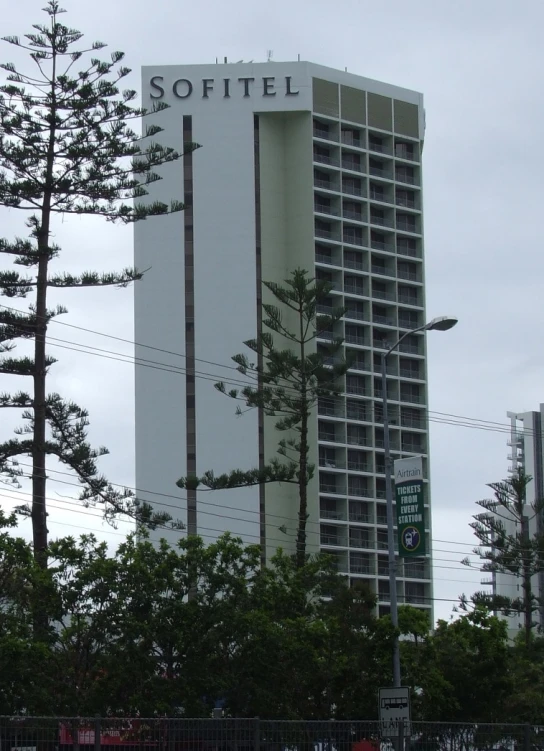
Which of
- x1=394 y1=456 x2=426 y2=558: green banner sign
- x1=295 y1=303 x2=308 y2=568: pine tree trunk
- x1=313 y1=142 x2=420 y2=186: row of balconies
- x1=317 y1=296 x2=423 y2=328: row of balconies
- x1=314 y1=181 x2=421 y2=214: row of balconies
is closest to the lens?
x1=394 y1=456 x2=426 y2=558: green banner sign

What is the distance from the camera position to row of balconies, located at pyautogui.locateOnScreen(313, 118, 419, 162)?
8738cm

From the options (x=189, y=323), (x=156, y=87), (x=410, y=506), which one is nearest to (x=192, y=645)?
(x=410, y=506)

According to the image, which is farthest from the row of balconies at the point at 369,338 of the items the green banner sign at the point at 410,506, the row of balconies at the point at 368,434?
the green banner sign at the point at 410,506

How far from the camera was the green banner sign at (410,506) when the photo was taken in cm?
2673

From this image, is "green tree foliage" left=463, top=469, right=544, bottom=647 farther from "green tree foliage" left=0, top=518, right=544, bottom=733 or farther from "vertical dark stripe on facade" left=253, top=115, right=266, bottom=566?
"vertical dark stripe on facade" left=253, top=115, right=266, bottom=566

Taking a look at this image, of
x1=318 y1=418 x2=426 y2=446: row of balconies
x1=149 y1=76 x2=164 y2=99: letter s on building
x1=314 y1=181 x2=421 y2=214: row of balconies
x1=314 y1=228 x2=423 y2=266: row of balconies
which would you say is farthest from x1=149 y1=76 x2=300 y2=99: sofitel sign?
x1=318 y1=418 x2=426 y2=446: row of balconies

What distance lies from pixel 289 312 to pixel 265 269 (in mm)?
3645

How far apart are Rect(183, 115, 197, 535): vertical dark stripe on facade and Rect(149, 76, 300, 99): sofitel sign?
1.83 m

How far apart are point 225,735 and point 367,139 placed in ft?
239

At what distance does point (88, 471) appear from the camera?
115ft

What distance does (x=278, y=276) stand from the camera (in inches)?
3361

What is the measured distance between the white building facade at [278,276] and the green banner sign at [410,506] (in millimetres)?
51238

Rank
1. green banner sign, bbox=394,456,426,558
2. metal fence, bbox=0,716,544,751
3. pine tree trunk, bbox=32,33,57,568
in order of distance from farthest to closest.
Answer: pine tree trunk, bbox=32,33,57,568, green banner sign, bbox=394,456,426,558, metal fence, bbox=0,716,544,751

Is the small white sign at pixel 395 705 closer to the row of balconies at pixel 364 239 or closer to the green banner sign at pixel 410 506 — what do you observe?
the green banner sign at pixel 410 506
